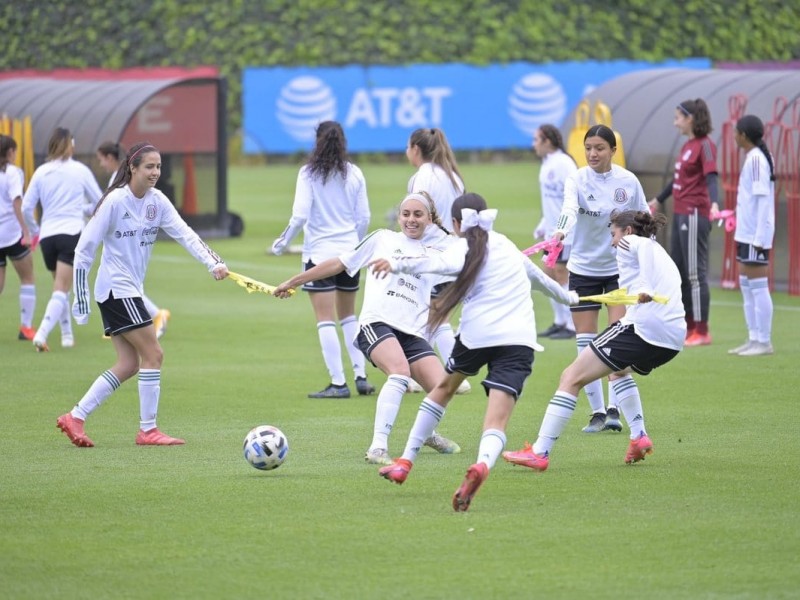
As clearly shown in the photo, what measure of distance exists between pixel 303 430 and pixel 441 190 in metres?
2.28

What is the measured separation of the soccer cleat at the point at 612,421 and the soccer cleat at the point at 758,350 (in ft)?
12.4

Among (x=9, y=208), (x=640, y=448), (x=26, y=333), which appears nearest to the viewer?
(x=640, y=448)

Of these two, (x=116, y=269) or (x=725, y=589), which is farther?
(x=116, y=269)

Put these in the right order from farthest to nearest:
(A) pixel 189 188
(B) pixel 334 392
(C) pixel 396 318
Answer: (A) pixel 189 188 < (B) pixel 334 392 < (C) pixel 396 318

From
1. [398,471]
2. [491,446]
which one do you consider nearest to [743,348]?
[398,471]

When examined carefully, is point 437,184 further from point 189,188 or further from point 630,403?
point 189,188

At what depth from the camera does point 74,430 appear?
9391 mm

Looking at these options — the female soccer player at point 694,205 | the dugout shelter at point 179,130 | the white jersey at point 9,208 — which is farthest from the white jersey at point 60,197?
the dugout shelter at point 179,130

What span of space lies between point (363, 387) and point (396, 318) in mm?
2866

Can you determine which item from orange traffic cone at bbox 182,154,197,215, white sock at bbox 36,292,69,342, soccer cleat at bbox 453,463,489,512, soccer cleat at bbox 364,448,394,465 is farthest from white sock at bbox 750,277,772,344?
orange traffic cone at bbox 182,154,197,215

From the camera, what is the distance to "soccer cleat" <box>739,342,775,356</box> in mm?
13406

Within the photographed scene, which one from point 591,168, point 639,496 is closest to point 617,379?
point 639,496

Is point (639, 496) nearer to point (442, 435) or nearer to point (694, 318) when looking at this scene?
point (442, 435)

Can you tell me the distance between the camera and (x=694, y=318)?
14.2 meters
